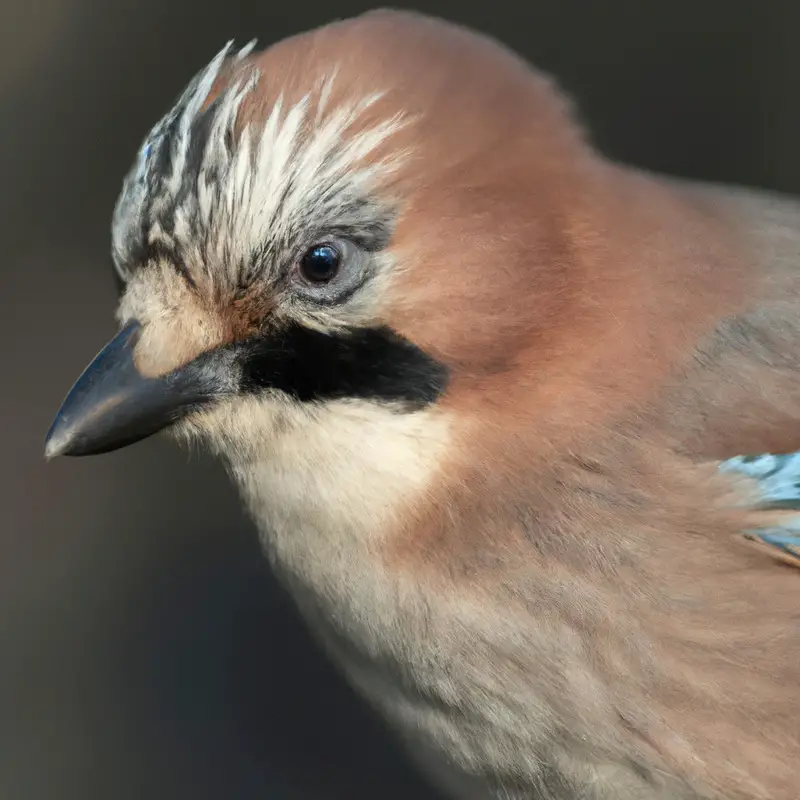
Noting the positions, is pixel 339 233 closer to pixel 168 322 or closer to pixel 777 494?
pixel 168 322

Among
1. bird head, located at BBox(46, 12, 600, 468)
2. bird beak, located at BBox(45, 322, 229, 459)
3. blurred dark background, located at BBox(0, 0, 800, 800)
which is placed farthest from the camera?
blurred dark background, located at BBox(0, 0, 800, 800)

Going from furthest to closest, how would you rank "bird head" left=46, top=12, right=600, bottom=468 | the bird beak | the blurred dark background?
the blurred dark background < the bird beak < "bird head" left=46, top=12, right=600, bottom=468

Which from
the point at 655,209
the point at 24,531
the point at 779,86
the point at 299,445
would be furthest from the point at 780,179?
the point at 24,531

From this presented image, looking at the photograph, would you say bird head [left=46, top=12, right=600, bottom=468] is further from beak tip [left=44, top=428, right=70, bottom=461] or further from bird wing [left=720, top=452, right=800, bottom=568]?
bird wing [left=720, top=452, right=800, bottom=568]

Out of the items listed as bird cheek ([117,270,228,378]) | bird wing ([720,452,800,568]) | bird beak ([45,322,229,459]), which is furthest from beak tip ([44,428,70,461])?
bird wing ([720,452,800,568])

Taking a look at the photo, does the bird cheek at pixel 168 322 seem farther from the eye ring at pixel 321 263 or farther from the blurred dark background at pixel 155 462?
the blurred dark background at pixel 155 462

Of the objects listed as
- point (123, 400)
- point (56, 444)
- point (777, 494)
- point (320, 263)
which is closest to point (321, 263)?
point (320, 263)

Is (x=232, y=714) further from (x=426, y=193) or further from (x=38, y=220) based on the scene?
(x=426, y=193)
